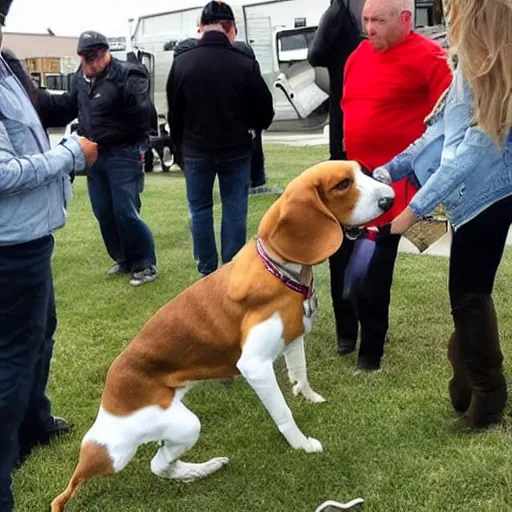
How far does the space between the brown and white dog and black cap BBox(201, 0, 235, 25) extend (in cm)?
244

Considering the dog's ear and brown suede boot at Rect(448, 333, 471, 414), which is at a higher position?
the dog's ear

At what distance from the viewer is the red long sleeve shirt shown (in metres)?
3.73

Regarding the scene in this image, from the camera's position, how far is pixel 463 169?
2781 mm

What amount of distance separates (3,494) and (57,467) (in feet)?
1.89

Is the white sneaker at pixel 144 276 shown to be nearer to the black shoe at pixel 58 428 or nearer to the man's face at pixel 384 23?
the black shoe at pixel 58 428

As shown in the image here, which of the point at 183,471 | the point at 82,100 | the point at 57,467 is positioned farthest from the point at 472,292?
the point at 82,100

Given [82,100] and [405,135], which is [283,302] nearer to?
[405,135]

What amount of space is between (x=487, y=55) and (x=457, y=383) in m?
1.67

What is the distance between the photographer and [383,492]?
3008mm

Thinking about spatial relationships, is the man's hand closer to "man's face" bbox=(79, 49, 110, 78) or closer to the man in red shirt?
the man in red shirt

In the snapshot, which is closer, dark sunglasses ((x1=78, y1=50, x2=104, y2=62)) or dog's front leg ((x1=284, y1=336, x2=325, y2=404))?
dog's front leg ((x1=284, y1=336, x2=325, y2=404))

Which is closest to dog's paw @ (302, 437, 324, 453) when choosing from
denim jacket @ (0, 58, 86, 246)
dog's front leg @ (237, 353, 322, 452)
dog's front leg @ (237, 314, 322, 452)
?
dog's front leg @ (237, 353, 322, 452)

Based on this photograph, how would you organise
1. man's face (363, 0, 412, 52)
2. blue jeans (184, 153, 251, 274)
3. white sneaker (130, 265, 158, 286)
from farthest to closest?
1. white sneaker (130, 265, 158, 286)
2. blue jeans (184, 153, 251, 274)
3. man's face (363, 0, 412, 52)

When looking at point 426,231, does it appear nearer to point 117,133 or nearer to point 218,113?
point 218,113
